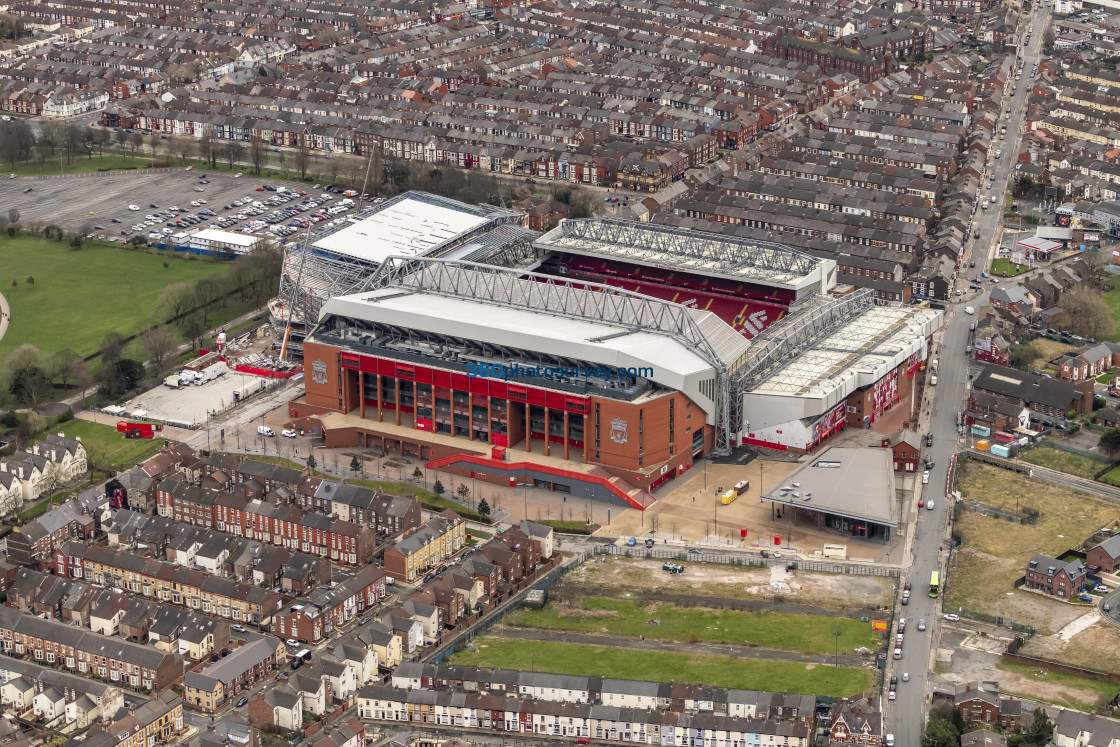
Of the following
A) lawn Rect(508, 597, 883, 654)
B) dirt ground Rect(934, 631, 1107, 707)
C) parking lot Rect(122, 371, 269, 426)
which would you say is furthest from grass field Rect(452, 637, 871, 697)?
parking lot Rect(122, 371, 269, 426)

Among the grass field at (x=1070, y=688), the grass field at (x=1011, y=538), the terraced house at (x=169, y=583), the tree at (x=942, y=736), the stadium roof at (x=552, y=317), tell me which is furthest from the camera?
the stadium roof at (x=552, y=317)

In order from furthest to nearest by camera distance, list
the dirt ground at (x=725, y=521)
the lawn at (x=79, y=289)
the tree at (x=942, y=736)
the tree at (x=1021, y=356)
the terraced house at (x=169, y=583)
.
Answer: the lawn at (x=79, y=289)
the tree at (x=1021, y=356)
the dirt ground at (x=725, y=521)
the terraced house at (x=169, y=583)
the tree at (x=942, y=736)

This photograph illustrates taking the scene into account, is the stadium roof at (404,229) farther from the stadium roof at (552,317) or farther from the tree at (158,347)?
the tree at (158,347)

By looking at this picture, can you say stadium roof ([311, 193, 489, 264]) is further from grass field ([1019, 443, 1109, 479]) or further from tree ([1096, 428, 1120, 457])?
tree ([1096, 428, 1120, 457])

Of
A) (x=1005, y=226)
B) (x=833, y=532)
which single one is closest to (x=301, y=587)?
(x=833, y=532)

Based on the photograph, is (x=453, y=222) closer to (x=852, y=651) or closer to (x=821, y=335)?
(x=821, y=335)

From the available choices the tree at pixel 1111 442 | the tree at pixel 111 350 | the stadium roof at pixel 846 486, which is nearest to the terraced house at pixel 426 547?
the stadium roof at pixel 846 486

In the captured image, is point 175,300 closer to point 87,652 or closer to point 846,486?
point 87,652
